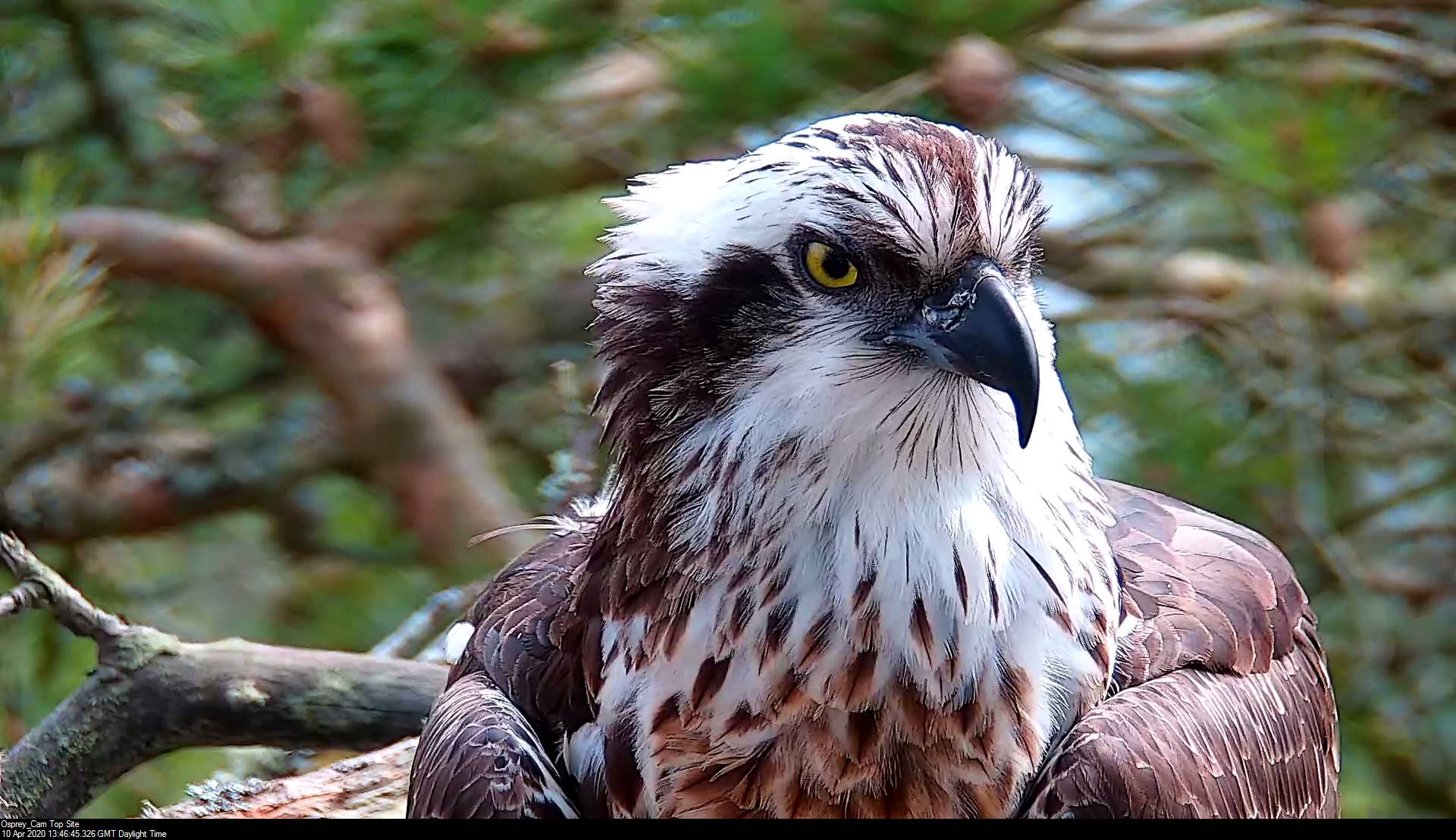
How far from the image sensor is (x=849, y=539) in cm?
218

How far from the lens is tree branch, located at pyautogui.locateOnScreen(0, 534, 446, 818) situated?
2.37m

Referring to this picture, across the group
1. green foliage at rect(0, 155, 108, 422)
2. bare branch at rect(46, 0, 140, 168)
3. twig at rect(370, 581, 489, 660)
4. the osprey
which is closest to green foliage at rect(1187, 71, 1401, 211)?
the osprey

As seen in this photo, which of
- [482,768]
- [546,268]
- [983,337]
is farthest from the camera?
[546,268]

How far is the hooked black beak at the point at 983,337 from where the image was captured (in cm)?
200

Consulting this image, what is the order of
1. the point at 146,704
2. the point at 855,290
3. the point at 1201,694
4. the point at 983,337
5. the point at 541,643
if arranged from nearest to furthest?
1. the point at 983,337
2. the point at 855,290
3. the point at 1201,694
4. the point at 146,704
5. the point at 541,643

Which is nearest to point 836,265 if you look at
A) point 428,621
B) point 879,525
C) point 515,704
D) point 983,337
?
point 983,337

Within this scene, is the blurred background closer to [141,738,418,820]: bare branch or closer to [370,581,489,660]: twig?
[370,581,489,660]: twig

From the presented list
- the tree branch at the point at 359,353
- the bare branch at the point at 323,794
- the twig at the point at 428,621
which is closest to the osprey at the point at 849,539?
the bare branch at the point at 323,794

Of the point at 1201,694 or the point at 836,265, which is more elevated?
the point at 836,265

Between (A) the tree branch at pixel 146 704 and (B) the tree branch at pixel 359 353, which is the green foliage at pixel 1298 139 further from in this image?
(A) the tree branch at pixel 146 704

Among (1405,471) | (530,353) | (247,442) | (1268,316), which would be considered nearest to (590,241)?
(530,353)

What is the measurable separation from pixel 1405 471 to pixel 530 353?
3.11 meters

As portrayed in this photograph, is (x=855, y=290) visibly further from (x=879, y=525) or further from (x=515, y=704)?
(x=515, y=704)

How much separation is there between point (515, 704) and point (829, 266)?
0.98 meters
